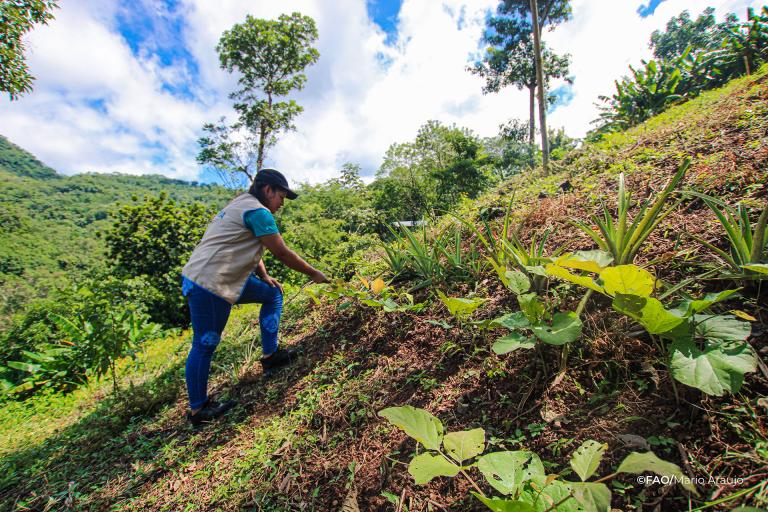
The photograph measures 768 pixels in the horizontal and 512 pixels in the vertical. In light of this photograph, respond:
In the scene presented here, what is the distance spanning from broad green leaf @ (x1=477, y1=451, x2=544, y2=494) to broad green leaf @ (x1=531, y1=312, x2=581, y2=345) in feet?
1.25

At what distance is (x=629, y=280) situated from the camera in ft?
3.22

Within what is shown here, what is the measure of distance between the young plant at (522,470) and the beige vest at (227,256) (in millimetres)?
1744

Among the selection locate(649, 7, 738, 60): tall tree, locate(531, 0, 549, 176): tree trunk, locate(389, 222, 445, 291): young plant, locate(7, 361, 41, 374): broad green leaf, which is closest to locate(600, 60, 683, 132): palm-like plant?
locate(531, 0, 549, 176): tree trunk

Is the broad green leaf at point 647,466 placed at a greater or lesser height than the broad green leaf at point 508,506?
greater

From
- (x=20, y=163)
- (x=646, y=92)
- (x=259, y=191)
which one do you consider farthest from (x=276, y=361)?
(x=20, y=163)

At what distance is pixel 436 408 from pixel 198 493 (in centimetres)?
133

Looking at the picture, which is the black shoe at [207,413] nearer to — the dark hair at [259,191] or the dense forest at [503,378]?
the dense forest at [503,378]

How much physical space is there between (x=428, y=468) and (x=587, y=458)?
419 mm

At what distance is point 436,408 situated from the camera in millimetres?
1433

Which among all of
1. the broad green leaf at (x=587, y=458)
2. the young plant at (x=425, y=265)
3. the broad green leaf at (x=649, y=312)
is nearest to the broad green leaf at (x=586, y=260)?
the broad green leaf at (x=649, y=312)

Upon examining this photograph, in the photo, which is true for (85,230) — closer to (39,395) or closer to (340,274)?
(39,395)

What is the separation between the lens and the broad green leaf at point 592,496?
2.13 ft

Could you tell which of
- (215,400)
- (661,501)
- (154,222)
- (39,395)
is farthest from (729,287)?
(154,222)

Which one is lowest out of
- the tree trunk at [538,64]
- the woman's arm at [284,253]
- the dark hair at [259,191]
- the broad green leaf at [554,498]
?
the broad green leaf at [554,498]
